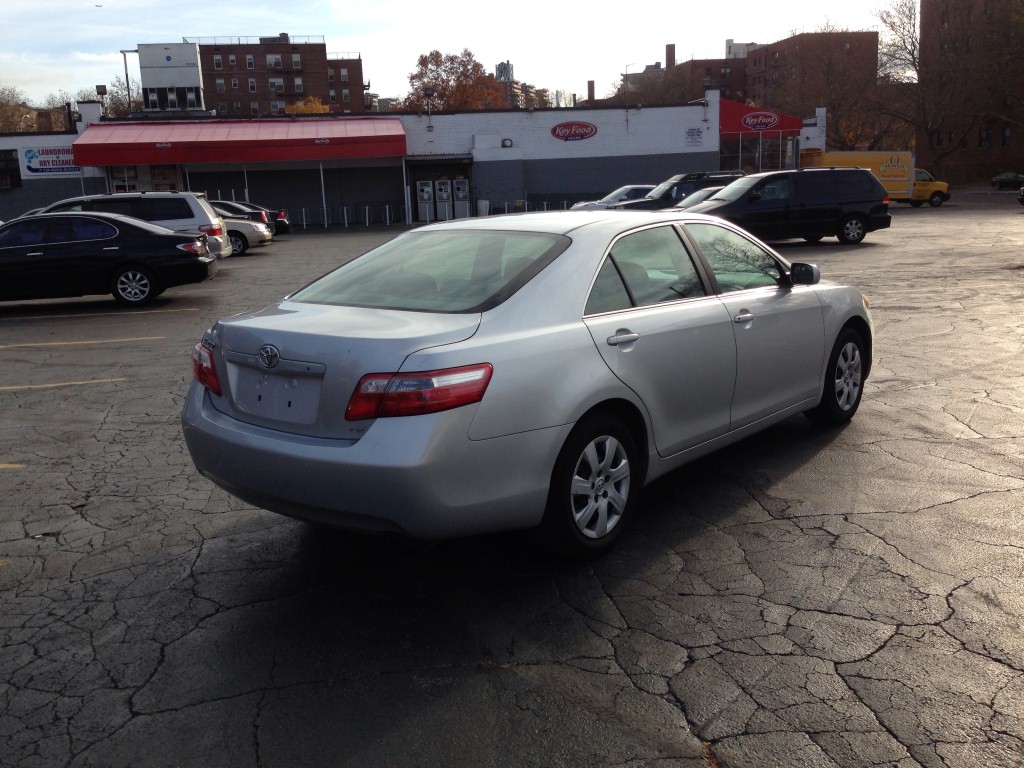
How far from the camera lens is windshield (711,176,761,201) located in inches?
803

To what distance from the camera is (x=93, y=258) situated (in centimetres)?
1373

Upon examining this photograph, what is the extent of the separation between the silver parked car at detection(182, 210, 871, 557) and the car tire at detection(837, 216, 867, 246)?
17.8 meters

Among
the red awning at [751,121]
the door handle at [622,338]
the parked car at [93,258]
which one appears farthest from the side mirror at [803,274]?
the red awning at [751,121]

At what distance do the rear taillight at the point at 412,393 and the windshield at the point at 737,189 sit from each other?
18.0 metres

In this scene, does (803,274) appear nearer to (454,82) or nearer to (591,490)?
(591,490)

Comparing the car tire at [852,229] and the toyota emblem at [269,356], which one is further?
the car tire at [852,229]

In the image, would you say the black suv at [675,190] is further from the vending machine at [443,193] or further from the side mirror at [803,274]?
the vending machine at [443,193]

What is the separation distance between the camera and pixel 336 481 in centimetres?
356

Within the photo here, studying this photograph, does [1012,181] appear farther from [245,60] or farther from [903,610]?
[245,60]

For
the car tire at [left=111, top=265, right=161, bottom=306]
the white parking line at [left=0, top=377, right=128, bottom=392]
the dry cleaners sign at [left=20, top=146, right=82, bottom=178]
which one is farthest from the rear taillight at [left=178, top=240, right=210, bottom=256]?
the dry cleaners sign at [left=20, top=146, right=82, bottom=178]

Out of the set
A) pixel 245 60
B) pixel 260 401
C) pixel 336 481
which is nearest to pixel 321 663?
pixel 336 481

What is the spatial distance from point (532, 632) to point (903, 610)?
1.51 m

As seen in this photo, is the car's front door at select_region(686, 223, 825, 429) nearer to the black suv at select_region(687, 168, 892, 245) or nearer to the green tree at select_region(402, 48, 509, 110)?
the black suv at select_region(687, 168, 892, 245)

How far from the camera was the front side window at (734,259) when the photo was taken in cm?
520
